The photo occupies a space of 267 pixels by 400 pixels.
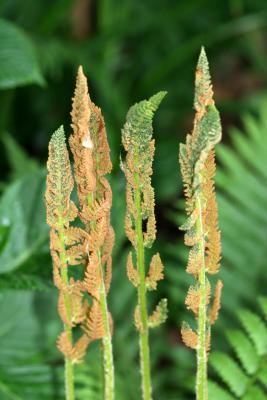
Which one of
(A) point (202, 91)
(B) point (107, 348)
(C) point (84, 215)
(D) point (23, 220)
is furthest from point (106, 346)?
(D) point (23, 220)

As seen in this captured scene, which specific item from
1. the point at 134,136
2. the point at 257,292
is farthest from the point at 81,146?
the point at 257,292

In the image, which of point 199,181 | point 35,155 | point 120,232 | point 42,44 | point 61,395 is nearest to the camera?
point 199,181

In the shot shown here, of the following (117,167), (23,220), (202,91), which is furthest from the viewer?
(23,220)

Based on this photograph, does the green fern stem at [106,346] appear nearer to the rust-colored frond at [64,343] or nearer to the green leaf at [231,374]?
the rust-colored frond at [64,343]

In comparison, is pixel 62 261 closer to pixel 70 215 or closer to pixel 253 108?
pixel 70 215

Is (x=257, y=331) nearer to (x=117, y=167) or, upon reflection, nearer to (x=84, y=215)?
(x=117, y=167)

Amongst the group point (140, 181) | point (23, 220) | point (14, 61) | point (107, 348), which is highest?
point (14, 61)

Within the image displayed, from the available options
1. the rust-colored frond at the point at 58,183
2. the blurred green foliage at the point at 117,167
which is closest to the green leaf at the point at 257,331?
the blurred green foliage at the point at 117,167
